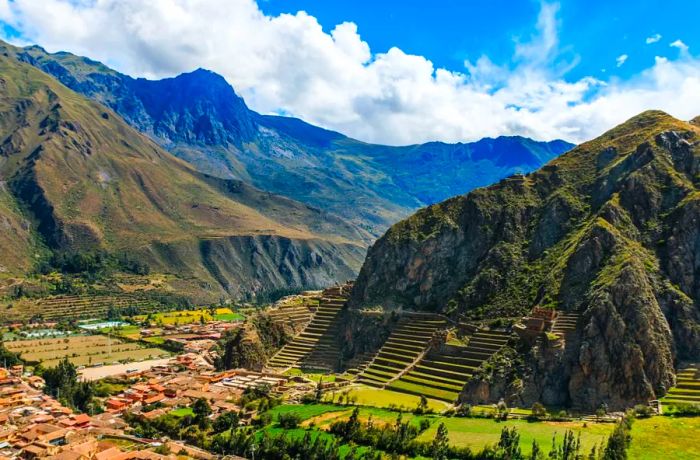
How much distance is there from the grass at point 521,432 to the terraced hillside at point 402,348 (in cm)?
1992

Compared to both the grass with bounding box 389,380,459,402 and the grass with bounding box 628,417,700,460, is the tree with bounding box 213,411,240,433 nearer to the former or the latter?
the grass with bounding box 389,380,459,402

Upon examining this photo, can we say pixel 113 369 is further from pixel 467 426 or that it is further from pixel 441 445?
pixel 441 445

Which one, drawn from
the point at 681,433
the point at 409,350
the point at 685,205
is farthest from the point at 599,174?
the point at 681,433

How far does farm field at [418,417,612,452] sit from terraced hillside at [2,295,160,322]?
133 meters

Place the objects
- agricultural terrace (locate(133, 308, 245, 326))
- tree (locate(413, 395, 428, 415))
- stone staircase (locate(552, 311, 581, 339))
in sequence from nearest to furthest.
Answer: tree (locate(413, 395, 428, 415)) → stone staircase (locate(552, 311, 581, 339)) → agricultural terrace (locate(133, 308, 245, 326))

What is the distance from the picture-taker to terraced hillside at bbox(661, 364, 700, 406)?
6625cm

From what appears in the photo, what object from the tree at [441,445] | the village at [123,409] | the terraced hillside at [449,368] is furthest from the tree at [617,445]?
the village at [123,409]

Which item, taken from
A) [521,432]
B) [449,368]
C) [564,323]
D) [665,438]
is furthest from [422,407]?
[665,438]

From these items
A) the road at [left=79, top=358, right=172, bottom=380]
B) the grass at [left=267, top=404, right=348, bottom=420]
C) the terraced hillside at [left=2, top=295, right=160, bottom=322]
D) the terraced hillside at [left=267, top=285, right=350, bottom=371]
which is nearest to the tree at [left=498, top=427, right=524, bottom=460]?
the grass at [left=267, top=404, right=348, bottom=420]

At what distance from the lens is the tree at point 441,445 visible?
56.8m

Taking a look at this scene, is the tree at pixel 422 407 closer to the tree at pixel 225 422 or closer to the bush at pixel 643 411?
the tree at pixel 225 422

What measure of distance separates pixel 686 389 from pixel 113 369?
89.4 meters

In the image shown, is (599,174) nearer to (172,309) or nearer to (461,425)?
(461,425)

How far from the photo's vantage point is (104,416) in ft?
257
